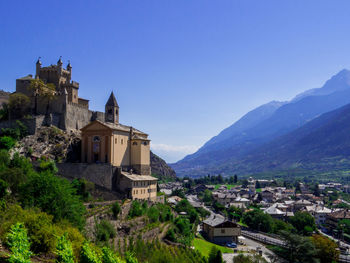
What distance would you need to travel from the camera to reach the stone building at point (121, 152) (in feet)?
188

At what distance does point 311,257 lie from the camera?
5653cm

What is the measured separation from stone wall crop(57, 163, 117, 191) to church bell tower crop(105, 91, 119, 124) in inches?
521

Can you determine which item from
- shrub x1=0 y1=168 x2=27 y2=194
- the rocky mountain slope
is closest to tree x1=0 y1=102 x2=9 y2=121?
the rocky mountain slope

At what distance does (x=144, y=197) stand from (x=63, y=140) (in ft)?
56.7

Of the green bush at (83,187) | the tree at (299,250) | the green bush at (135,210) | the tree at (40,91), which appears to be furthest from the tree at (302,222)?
the tree at (40,91)

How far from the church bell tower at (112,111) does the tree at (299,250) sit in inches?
1460

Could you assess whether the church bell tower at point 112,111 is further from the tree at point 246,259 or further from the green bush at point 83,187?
the tree at point 246,259

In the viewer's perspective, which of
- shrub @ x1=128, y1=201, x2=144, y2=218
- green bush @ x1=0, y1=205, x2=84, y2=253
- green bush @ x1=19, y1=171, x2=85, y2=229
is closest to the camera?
green bush @ x1=0, y1=205, x2=84, y2=253

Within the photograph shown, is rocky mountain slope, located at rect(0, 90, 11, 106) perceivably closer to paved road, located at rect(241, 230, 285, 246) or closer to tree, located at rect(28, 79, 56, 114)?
tree, located at rect(28, 79, 56, 114)

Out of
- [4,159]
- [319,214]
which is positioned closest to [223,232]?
[4,159]

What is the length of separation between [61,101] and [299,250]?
159 ft

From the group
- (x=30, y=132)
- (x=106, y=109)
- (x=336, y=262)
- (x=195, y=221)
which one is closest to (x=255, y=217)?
(x=195, y=221)

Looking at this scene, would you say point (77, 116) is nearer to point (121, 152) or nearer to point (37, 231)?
point (121, 152)

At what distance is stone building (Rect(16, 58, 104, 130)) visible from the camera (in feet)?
209
